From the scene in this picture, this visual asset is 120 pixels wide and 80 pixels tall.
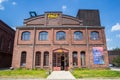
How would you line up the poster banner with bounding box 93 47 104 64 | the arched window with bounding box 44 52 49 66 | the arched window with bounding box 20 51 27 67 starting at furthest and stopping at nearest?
the arched window with bounding box 44 52 49 66 → the arched window with bounding box 20 51 27 67 → the poster banner with bounding box 93 47 104 64

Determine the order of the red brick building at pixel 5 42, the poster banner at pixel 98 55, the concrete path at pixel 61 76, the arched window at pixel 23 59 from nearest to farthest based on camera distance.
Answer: the concrete path at pixel 61 76 < the poster banner at pixel 98 55 < the arched window at pixel 23 59 < the red brick building at pixel 5 42

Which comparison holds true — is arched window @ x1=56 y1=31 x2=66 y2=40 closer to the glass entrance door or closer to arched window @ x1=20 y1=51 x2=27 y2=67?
the glass entrance door

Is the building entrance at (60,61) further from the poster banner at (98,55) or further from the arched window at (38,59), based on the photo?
the poster banner at (98,55)

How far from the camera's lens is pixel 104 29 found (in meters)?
22.9

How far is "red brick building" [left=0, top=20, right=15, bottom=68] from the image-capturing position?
24906 millimetres

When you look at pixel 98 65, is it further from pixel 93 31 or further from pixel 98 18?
pixel 98 18

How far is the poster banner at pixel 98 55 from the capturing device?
2130 cm

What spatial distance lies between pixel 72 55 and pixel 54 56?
318 cm

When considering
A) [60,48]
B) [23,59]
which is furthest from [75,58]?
[23,59]

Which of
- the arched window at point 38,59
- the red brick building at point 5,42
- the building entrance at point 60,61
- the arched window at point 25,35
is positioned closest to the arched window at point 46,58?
the arched window at point 38,59

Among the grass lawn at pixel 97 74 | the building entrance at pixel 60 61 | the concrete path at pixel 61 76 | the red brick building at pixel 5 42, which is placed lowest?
the concrete path at pixel 61 76

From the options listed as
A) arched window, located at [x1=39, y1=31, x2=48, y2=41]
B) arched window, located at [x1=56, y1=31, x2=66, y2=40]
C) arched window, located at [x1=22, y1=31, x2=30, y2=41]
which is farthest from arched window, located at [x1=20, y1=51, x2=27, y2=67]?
arched window, located at [x1=56, y1=31, x2=66, y2=40]

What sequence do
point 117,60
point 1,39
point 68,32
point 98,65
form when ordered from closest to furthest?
point 98,65 → point 68,32 → point 1,39 → point 117,60

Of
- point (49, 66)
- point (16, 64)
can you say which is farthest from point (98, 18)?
point (16, 64)
